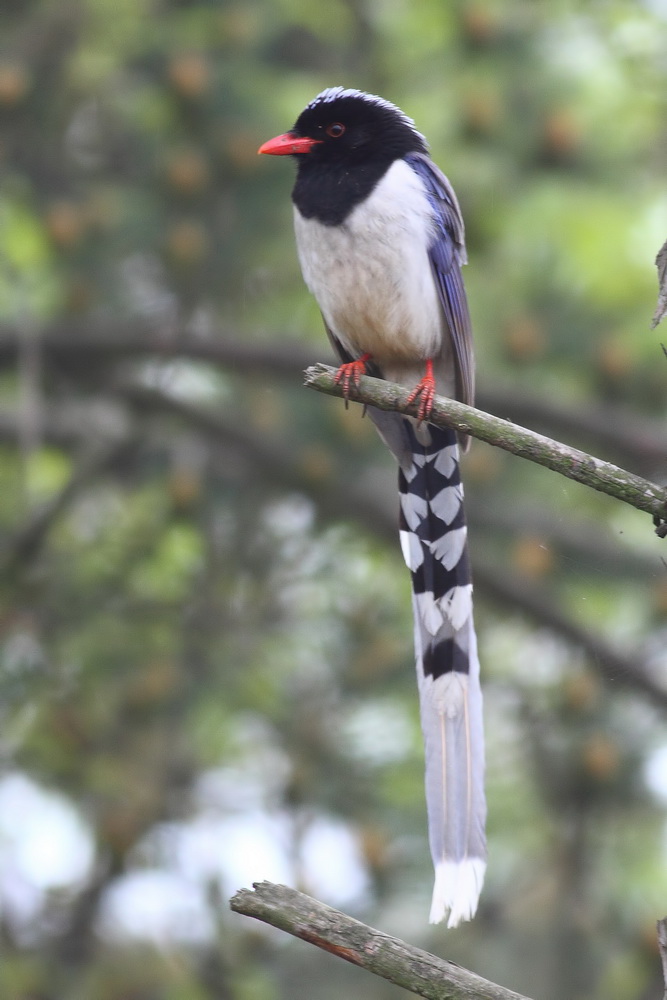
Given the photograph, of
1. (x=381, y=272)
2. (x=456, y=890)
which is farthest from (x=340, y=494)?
(x=456, y=890)

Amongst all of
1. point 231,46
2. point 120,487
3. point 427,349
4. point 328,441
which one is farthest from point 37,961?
point 231,46

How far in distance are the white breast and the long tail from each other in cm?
23

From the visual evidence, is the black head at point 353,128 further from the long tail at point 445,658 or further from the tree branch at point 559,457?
the tree branch at point 559,457

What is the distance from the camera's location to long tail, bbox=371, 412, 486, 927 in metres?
2.62

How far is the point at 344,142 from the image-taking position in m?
3.56

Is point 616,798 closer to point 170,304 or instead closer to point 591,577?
point 591,577

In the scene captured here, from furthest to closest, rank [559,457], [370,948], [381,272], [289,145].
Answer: [289,145] → [381,272] → [559,457] → [370,948]

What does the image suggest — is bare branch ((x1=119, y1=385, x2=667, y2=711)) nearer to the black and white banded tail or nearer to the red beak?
the black and white banded tail

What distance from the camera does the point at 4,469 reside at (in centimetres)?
505

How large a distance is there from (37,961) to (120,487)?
5.68 feet

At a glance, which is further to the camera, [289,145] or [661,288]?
[289,145]

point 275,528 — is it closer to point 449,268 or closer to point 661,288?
point 449,268

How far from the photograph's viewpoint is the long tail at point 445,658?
2.62 metres

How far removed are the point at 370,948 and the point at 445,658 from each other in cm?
117
